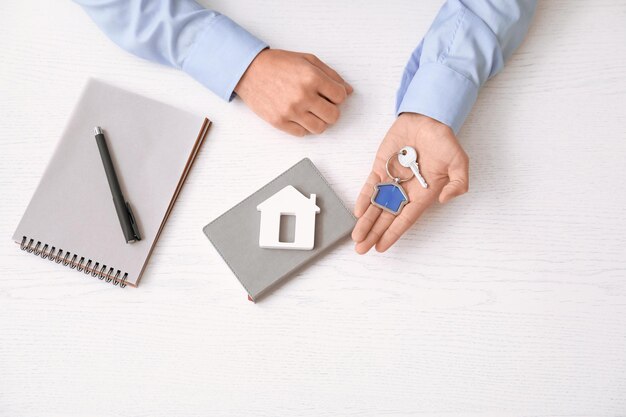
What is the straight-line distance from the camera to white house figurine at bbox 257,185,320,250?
0.79 metres

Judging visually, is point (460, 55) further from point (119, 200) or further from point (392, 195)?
point (119, 200)

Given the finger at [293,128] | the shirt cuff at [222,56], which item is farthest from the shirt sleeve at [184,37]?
the finger at [293,128]

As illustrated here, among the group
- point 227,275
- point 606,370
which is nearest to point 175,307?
point 227,275

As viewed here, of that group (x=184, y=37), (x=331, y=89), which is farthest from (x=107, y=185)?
(x=331, y=89)

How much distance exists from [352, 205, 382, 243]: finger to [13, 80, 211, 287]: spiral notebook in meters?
0.28

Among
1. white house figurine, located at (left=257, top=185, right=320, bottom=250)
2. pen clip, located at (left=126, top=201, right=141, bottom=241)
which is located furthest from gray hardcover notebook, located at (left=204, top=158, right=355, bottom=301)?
pen clip, located at (left=126, top=201, right=141, bottom=241)

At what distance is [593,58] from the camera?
87 cm

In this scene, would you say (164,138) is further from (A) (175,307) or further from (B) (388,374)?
(B) (388,374)

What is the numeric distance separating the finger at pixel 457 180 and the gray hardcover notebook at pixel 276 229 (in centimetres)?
14

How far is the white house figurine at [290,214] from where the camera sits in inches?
Answer: 31.1

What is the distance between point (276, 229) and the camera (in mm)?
796

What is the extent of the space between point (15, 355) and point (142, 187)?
31cm

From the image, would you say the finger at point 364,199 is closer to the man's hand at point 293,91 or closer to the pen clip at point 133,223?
the man's hand at point 293,91

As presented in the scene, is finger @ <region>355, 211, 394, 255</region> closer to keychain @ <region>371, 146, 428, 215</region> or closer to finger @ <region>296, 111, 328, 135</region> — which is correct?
keychain @ <region>371, 146, 428, 215</region>
